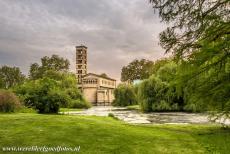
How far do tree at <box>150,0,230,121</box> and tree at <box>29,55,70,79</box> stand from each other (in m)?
67.8

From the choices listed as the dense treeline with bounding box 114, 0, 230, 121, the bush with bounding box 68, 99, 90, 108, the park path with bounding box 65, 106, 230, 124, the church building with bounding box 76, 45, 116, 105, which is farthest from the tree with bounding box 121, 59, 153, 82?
the dense treeline with bounding box 114, 0, 230, 121

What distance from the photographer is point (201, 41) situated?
9164 millimetres

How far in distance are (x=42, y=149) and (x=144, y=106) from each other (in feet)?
97.5

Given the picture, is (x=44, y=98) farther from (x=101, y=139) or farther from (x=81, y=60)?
(x=81, y=60)

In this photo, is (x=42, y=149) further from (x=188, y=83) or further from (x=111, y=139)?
(x=188, y=83)

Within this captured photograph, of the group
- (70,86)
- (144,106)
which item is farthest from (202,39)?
(70,86)

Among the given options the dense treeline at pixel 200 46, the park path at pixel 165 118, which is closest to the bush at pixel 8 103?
the park path at pixel 165 118

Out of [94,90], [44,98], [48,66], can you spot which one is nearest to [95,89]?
[94,90]

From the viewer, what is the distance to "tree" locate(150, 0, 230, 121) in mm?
8727

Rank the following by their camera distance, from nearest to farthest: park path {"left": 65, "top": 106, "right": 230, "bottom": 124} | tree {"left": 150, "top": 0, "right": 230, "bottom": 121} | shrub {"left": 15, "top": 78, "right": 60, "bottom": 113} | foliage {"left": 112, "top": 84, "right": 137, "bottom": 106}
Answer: tree {"left": 150, "top": 0, "right": 230, "bottom": 121}, park path {"left": 65, "top": 106, "right": 230, "bottom": 124}, shrub {"left": 15, "top": 78, "right": 60, "bottom": 113}, foliage {"left": 112, "top": 84, "right": 137, "bottom": 106}

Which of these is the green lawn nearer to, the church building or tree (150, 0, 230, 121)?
tree (150, 0, 230, 121)

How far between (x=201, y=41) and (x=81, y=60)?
8815 centimetres

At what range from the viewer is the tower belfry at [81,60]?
3755 inches

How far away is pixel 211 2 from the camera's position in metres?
8.89
